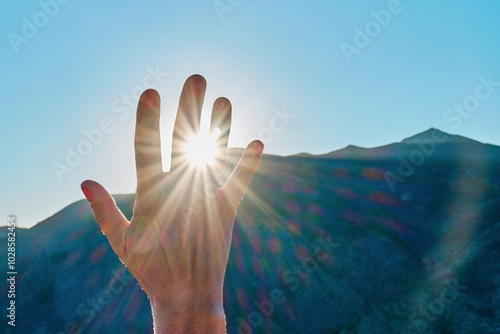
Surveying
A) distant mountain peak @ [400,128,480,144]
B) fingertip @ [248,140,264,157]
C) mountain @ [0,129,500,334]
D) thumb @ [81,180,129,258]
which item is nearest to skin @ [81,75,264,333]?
thumb @ [81,180,129,258]

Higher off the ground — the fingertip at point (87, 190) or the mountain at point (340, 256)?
the fingertip at point (87, 190)

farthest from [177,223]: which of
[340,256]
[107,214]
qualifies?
[340,256]

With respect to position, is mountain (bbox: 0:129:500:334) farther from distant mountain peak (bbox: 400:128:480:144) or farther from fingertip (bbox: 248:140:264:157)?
fingertip (bbox: 248:140:264:157)

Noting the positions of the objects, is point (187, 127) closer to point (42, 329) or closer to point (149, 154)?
point (149, 154)

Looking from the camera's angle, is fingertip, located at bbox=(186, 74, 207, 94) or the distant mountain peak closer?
fingertip, located at bbox=(186, 74, 207, 94)

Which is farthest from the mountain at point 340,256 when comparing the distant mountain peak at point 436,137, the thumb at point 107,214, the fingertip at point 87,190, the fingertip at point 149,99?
the fingertip at point 149,99

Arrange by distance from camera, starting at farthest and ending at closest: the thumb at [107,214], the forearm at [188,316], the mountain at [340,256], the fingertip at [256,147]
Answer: the mountain at [340,256]
the fingertip at [256,147]
the thumb at [107,214]
the forearm at [188,316]

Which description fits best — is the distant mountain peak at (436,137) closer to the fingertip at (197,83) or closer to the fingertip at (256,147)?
the fingertip at (256,147)
